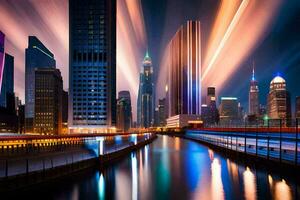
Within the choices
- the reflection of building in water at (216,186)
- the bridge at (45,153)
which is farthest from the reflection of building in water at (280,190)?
the bridge at (45,153)

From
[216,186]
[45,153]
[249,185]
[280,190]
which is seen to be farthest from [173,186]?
[45,153]

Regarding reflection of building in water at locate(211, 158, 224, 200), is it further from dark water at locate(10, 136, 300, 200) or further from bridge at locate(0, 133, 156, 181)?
bridge at locate(0, 133, 156, 181)

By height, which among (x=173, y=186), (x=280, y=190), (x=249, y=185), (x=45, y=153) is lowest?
(x=173, y=186)

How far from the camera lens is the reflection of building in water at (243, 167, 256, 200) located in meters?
17.5

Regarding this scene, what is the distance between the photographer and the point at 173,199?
17203mm

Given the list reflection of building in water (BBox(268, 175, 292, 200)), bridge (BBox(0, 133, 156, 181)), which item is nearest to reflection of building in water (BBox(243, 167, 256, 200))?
reflection of building in water (BBox(268, 175, 292, 200))

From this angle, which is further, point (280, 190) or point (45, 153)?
point (45, 153)

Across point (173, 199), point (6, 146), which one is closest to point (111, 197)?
point (173, 199)

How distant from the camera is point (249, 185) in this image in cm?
2062

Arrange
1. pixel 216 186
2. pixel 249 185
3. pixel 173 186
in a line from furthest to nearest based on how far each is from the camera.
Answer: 1. pixel 173 186
2. pixel 216 186
3. pixel 249 185

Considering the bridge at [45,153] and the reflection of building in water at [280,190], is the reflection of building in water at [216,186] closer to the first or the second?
the reflection of building in water at [280,190]

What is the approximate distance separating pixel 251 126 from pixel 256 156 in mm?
16758

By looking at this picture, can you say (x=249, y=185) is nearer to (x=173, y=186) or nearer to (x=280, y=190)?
(x=280, y=190)

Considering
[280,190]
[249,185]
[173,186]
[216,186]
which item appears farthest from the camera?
[173,186]
